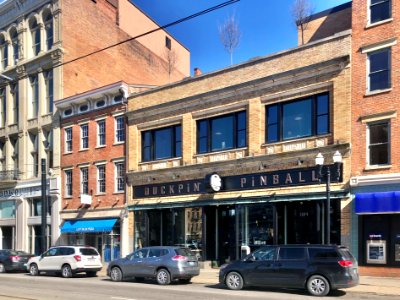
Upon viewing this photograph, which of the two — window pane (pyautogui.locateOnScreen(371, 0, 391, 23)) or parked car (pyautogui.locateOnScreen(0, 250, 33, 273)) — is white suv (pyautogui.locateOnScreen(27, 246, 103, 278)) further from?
window pane (pyautogui.locateOnScreen(371, 0, 391, 23))

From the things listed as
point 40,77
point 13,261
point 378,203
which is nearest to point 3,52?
point 40,77

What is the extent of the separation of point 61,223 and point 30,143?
299 inches

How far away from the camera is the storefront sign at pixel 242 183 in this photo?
875 inches

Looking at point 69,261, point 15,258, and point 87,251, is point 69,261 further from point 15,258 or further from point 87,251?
point 15,258

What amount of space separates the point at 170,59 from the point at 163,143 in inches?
779

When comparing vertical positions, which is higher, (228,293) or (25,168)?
(25,168)

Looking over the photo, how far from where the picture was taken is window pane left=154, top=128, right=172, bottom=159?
28323 mm

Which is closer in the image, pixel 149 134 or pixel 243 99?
pixel 243 99

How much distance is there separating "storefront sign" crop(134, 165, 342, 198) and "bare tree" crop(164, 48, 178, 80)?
19.4 metres

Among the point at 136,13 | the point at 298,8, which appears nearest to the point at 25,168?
the point at 136,13

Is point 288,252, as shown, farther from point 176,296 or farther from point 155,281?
point 155,281

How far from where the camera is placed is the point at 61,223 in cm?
3400

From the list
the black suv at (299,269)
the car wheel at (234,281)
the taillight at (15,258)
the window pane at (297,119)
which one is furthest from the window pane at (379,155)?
the taillight at (15,258)

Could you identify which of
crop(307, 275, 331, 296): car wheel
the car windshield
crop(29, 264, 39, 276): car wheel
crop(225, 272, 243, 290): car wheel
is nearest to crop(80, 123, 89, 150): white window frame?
crop(29, 264, 39, 276): car wheel
